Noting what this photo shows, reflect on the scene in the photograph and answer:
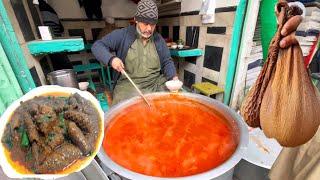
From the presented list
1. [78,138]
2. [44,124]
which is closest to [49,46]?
[44,124]

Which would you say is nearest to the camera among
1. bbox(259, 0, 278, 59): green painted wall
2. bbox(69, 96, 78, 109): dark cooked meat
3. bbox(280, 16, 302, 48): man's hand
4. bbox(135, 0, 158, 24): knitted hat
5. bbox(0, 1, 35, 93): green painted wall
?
bbox(280, 16, 302, 48): man's hand

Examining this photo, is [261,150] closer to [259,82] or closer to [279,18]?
[259,82]

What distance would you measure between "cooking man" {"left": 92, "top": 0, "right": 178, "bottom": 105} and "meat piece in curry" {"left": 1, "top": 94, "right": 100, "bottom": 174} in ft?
4.58

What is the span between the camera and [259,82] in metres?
0.82

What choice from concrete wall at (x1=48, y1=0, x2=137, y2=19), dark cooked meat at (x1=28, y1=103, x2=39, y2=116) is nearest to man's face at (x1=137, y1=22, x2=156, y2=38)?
dark cooked meat at (x1=28, y1=103, x2=39, y2=116)

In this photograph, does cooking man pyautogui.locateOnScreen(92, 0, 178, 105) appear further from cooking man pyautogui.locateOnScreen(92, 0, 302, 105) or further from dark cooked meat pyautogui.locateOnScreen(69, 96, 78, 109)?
dark cooked meat pyautogui.locateOnScreen(69, 96, 78, 109)

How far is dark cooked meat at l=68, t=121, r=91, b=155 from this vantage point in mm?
1159

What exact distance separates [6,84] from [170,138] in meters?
1.69

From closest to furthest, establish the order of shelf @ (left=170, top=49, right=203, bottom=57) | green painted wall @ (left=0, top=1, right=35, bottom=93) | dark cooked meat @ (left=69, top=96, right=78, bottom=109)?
dark cooked meat @ (left=69, top=96, right=78, bottom=109), green painted wall @ (left=0, top=1, right=35, bottom=93), shelf @ (left=170, top=49, right=203, bottom=57)

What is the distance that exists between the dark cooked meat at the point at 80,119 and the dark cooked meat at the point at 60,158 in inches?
5.4

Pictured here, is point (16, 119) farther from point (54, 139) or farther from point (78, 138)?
point (78, 138)

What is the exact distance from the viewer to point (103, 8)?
585 cm

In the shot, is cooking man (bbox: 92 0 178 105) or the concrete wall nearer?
cooking man (bbox: 92 0 178 105)

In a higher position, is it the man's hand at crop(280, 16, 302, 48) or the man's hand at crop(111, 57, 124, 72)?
the man's hand at crop(280, 16, 302, 48)
